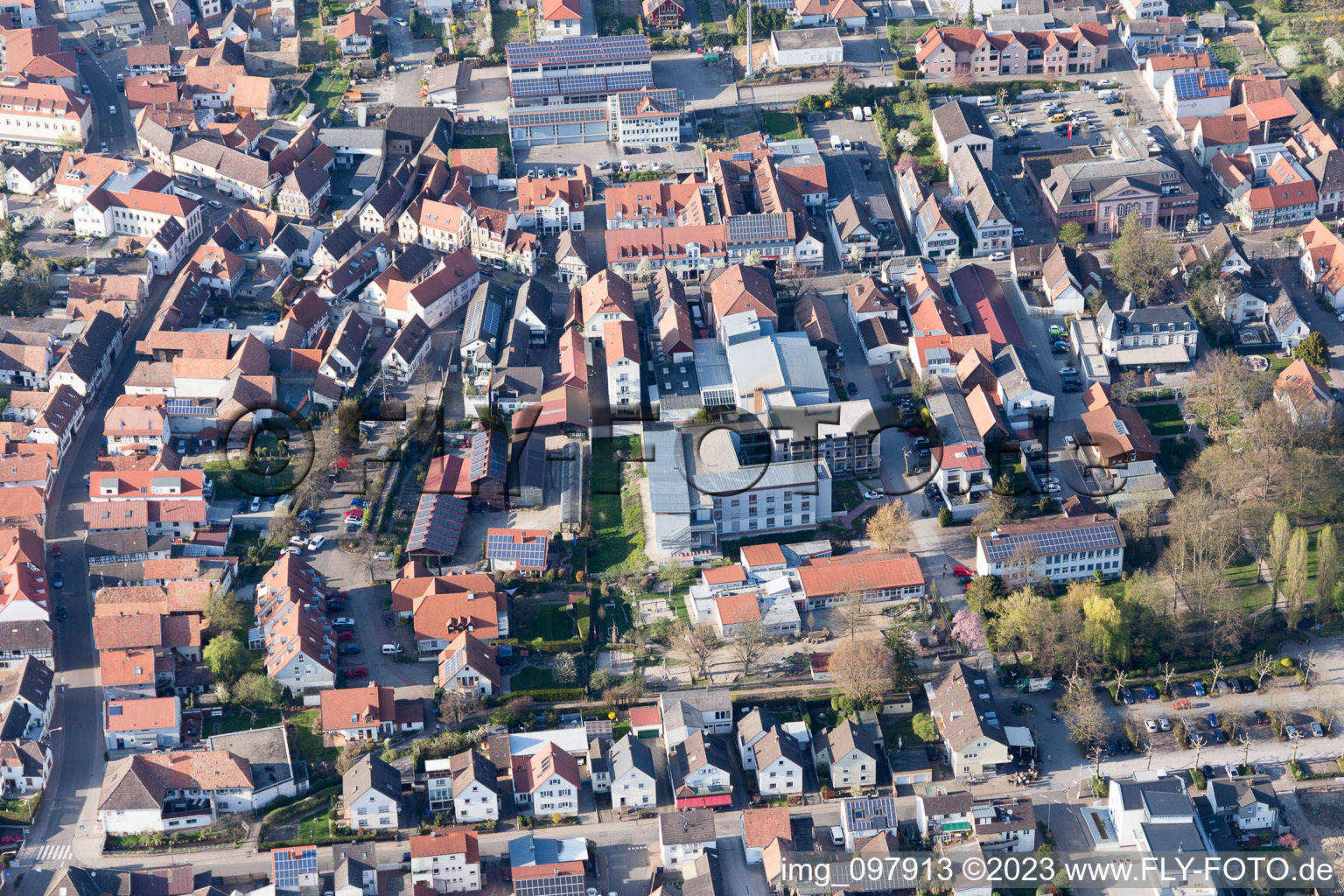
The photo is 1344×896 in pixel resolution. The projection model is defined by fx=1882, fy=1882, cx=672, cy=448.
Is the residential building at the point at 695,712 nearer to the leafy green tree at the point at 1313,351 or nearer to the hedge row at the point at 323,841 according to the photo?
the hedge row at the point at 323,841

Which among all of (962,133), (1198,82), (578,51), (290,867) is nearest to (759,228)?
(962,133)

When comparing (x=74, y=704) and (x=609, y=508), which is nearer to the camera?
(x=74, y=704)

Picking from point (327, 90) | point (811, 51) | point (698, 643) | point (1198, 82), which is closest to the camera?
point (698, 643)

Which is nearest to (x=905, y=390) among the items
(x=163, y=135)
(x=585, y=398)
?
(x=585, y=398)

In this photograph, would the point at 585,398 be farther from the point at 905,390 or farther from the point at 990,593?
the point at 990,593

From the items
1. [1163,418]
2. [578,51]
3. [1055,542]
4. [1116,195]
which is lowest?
[1163,418]

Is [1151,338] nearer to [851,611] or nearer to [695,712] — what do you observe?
[851,611]

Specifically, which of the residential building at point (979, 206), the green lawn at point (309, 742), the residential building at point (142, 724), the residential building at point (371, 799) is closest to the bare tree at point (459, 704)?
the residential building at point (371, 799)
